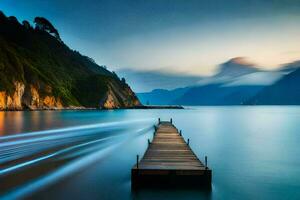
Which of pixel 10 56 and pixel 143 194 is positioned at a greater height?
pixel 10 56

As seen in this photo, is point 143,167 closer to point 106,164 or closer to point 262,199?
point 262,199

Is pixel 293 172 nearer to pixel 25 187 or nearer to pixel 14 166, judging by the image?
pixel 25 187

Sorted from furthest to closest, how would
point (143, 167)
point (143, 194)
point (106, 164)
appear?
point (106, 164)
point (143, 167)
point (143, 194)

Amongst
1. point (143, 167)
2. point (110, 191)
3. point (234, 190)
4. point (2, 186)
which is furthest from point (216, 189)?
point (2, 186)

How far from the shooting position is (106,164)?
2619cm

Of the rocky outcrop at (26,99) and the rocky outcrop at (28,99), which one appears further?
the rocky outcrop at (28,99)

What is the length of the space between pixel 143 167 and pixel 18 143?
27.2 meters

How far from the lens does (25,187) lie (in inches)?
682

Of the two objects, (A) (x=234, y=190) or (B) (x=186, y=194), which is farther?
(A) (x=234, y=190)

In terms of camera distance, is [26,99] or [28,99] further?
[28,99]

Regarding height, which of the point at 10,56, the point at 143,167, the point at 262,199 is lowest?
the point at 262,199

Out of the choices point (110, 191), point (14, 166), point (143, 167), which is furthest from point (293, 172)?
point (14, 166)

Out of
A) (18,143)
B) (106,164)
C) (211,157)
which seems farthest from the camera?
(18,143)

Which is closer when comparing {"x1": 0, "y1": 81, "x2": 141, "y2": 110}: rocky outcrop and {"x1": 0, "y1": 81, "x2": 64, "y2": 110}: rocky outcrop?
{"x1": 0, "y1": 81, "x2": 64, "y2": 110}: rocky outcrop
